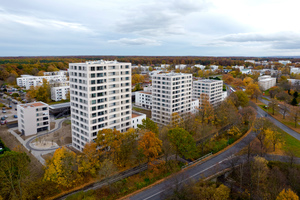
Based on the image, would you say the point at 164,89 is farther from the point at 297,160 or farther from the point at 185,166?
the point at 297,160

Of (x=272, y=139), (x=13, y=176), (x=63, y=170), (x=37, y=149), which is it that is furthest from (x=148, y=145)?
(x=272, y=139)

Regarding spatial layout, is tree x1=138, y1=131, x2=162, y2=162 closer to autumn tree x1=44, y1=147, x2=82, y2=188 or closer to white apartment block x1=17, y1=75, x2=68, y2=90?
autumn tree x1=44, y1=147, x2=82, y2=188

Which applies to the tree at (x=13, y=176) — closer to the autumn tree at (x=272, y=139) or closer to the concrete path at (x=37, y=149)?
the concrete path at (x=37, y=149)

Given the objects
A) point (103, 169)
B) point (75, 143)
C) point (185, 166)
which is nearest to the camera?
point (103, 169)

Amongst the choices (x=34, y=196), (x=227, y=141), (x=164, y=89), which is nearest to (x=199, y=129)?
(x=227, y=141)

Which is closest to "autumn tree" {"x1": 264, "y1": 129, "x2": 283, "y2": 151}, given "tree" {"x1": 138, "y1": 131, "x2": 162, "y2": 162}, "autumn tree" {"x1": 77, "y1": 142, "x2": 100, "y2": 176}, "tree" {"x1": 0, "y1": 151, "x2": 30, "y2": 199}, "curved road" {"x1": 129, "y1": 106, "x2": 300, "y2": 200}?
"curved road" {"x1": 129, "y1": 106, "x2": 300, "y2": 200}

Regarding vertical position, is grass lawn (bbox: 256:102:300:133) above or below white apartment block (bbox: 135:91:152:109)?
below
